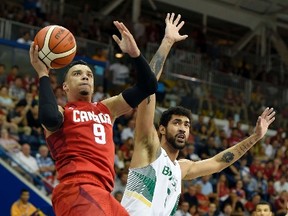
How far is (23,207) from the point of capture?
11445 millimetres

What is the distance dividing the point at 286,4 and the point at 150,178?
66.2ft

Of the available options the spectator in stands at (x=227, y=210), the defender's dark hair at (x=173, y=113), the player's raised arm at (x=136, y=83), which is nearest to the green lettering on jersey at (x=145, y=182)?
the defender's dark hair at (x=173, y=113)

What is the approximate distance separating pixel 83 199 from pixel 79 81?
0.97 meters

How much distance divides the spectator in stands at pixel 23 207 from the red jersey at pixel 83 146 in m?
6.66

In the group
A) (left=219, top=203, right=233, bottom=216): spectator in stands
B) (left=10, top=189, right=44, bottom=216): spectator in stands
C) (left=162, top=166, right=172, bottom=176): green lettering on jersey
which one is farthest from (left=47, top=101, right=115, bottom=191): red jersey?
(left=219, top=203, right=233, bottom=216): spectator in stands

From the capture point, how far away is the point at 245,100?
21.6m

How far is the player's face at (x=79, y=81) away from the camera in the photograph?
514cm

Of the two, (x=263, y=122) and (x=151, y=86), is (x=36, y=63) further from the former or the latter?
(x=263, y=122)

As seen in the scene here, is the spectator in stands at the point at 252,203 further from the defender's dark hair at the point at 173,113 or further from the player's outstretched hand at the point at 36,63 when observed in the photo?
the player's outstretched hand at the point at 36,63

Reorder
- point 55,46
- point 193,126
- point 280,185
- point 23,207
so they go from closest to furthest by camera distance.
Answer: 1. point 55,46
2. point 23,207
3. point 280,185
4. point 193,126

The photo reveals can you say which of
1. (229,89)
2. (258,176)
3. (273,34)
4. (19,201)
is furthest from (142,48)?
(19,201)

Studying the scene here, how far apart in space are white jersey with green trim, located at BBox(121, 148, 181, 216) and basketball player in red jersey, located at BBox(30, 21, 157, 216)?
0.78 meters

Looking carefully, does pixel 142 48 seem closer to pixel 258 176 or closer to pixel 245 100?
pixel 245 100

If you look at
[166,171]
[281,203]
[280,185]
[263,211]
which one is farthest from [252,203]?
[166,171]
